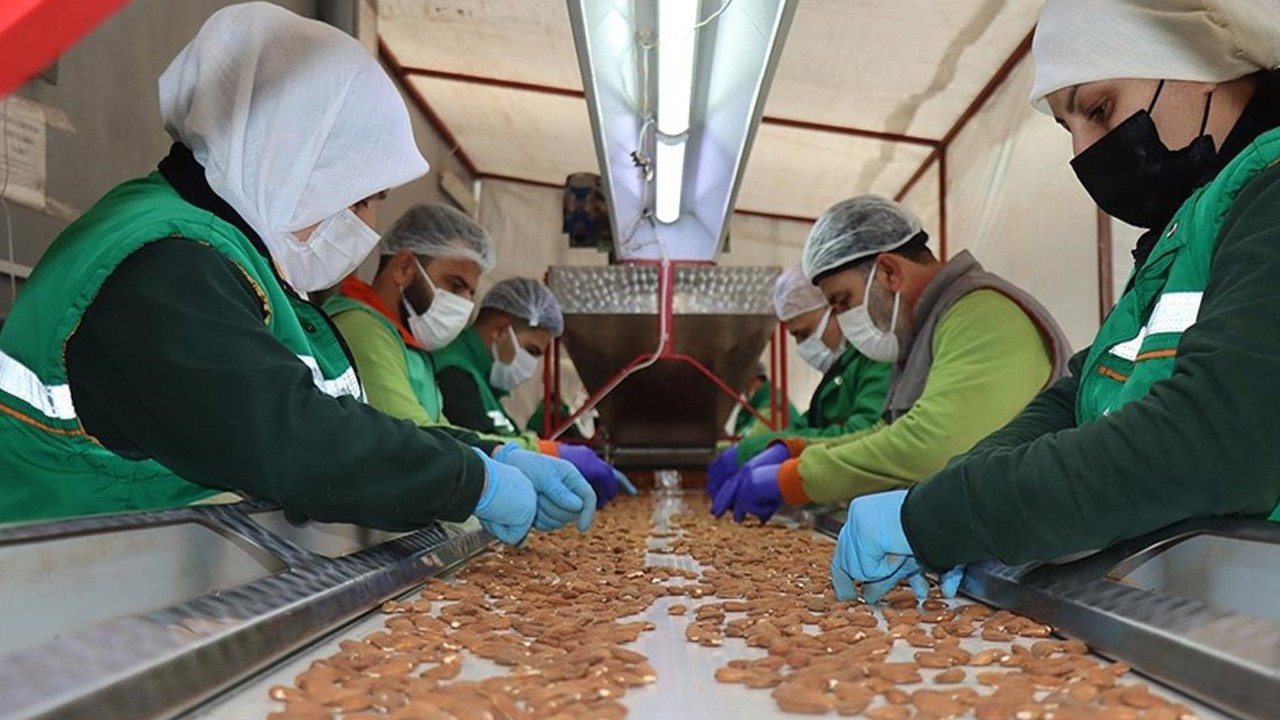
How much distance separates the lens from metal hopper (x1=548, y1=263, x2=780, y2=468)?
3.73 meters

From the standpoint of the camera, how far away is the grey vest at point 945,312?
2.38 m

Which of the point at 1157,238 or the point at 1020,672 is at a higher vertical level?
the point at 1157,238

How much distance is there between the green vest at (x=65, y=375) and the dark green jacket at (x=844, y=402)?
7.79 ft

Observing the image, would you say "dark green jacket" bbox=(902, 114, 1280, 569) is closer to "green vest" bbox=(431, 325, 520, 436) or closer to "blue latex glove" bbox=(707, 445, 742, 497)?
"blue latex glove" bbox=(707, 445, 742, 497)

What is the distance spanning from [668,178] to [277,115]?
127 centimetres

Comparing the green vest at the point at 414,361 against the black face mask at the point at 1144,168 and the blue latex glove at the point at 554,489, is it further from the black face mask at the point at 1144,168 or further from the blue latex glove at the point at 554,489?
the black face mask at the point at 1144,168

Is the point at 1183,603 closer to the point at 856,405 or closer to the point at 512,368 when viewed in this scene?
the point at 856,405

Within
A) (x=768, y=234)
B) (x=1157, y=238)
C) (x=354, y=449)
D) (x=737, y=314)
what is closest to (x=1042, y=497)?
(x=1157, y=238)

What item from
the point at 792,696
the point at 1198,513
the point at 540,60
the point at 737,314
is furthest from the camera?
the point at 540,60

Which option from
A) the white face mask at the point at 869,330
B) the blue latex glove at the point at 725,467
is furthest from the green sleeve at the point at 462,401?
the white face mask at the point at 869,330

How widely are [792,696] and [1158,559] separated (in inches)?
21.0

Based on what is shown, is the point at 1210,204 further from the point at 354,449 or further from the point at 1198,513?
the point at 354,449

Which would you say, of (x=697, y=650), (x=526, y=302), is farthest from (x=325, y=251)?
(x=526, y=302)

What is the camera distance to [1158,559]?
1.08 metres
